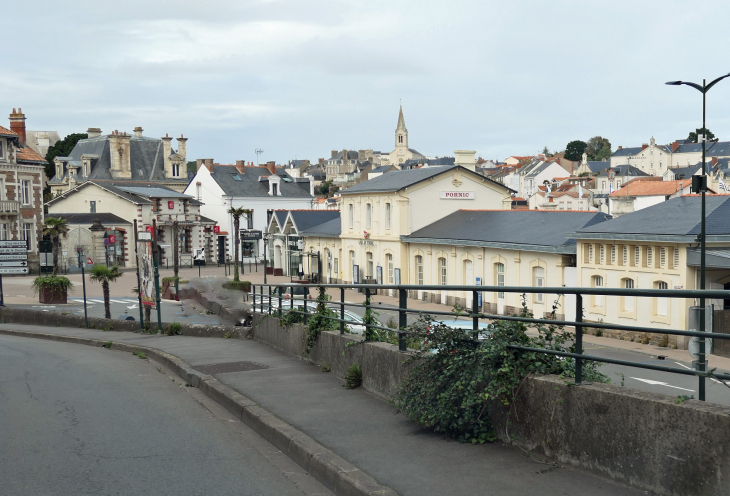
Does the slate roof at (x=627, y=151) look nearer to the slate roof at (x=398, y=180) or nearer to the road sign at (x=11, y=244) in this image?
the slate roof at (x=398, y=180)

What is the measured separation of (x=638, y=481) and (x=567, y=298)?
5.98 ft

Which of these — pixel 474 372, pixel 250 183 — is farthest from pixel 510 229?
pixel 250 183

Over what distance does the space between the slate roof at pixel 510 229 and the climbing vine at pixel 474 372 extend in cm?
2947

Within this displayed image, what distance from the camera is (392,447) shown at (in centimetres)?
670

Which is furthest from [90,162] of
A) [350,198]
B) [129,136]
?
[350,198]

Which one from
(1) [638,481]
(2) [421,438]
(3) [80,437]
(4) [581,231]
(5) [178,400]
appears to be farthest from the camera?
(4) [581,231]

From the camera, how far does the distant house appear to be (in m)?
90.8

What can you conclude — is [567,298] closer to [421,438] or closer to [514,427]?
[514,427]

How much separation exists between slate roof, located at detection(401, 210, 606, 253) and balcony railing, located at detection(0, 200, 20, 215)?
97.0ft

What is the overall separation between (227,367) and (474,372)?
6494 mm

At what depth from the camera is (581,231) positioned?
34.1 meters

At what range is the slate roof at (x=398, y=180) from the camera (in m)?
50.2

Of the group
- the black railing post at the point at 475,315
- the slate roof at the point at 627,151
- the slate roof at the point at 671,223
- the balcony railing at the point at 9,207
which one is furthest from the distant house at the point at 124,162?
the slate roof at the point at 627,151

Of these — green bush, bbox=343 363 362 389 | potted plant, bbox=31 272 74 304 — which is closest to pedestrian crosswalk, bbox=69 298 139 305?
potted plant, bbox=31 272 74 304
